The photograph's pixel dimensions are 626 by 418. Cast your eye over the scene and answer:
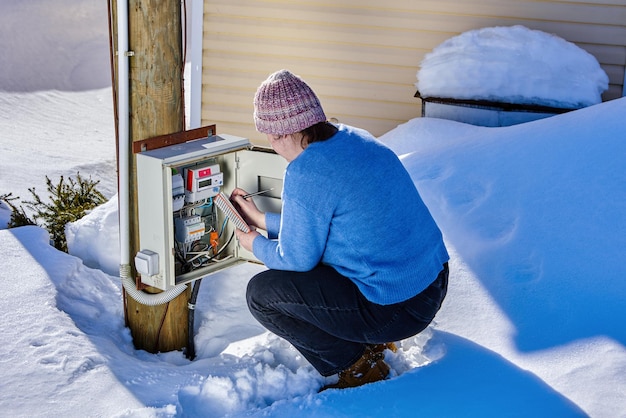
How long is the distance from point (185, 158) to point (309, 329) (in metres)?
0.85

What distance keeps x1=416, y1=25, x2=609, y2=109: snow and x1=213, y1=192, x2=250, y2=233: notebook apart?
338cm

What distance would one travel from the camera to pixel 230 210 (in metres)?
3.48

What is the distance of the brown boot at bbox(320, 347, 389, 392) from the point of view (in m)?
3.22

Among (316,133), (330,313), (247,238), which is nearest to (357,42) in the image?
(247,238)

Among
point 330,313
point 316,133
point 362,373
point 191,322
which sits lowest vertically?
point 191,322

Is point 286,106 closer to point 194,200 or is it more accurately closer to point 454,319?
point 194,200

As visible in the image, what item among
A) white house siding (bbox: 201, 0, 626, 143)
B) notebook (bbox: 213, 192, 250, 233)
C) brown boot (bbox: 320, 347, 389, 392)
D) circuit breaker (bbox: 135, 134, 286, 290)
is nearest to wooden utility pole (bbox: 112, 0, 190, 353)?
circuit breaker (bbox: 135, 134, 286, 290)

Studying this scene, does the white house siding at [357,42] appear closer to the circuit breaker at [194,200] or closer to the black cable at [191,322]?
the circuit breaker at [194,200]

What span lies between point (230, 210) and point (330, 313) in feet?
2.32

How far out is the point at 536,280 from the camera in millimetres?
3625

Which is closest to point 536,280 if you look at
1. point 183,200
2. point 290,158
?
point 290,158

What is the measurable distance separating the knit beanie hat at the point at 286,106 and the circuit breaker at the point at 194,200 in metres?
0.58

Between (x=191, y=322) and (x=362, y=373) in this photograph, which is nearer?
(x=362, y=373)

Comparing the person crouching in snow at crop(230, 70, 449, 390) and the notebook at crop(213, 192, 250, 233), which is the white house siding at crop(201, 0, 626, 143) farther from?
the person crouching in snow at crop(230, 70, 449, 390)
